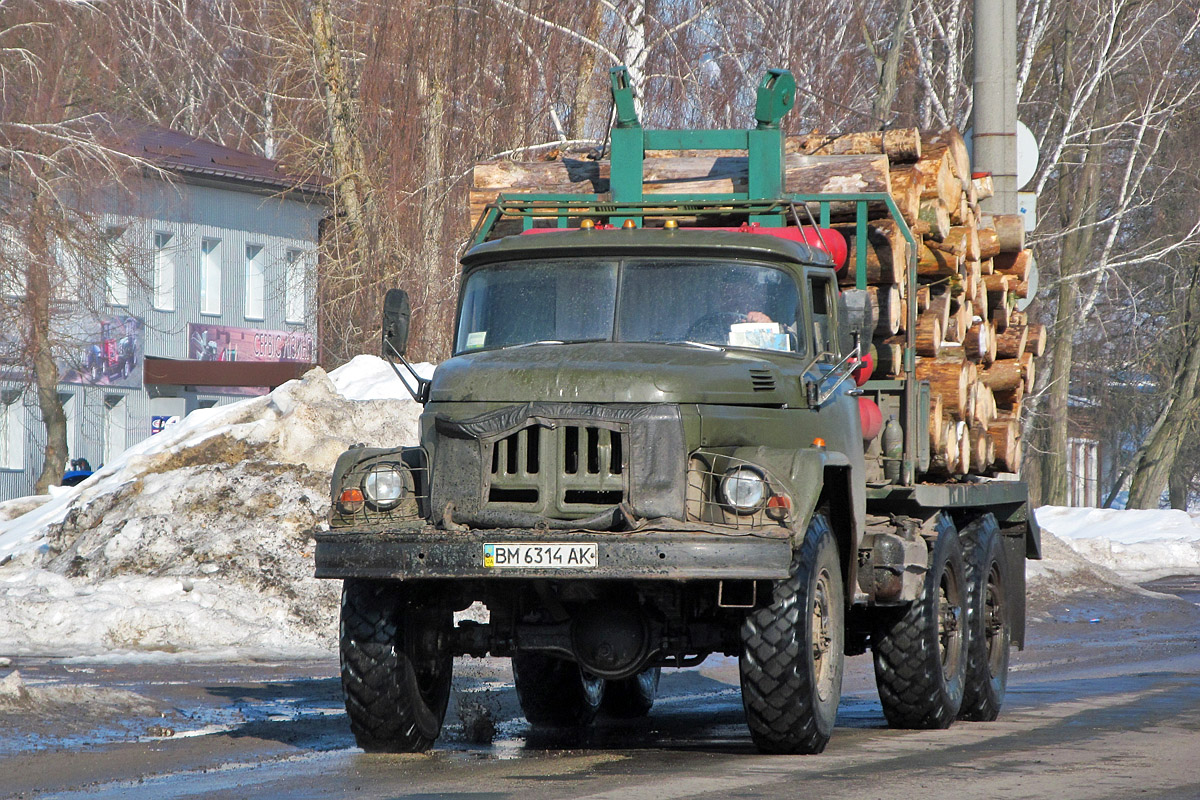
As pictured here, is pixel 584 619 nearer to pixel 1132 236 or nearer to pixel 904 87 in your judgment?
pixel 904 87

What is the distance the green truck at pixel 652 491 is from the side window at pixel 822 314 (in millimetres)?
21

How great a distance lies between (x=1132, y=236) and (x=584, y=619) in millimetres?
33448

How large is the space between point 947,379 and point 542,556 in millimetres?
4464

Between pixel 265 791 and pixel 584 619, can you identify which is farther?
pixel 584 619

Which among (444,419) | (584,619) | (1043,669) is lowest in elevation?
(1043,669)

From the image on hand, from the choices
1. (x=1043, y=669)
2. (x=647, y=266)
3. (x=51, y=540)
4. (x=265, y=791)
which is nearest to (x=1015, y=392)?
(x=1043, y=669)

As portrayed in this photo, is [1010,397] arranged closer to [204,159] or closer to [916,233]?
[916,233]

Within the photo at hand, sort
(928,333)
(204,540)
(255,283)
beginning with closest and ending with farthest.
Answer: (928,333), (204,540), (255,283)

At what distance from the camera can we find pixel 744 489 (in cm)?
742

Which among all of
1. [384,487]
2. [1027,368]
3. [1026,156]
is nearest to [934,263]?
[1027,368]

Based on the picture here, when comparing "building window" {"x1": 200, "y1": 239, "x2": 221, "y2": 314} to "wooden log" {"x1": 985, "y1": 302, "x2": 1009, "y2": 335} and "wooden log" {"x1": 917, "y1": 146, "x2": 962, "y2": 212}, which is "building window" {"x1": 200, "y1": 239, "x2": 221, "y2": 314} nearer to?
"wooden log" {"x1": 985, "y1": 302, "x2": 1009, "y2": 335}

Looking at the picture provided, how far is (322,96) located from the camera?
2805cm

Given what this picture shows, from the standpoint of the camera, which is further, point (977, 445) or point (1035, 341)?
point (1035, 341)

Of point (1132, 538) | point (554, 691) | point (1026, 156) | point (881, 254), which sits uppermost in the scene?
point (1026, 156)
